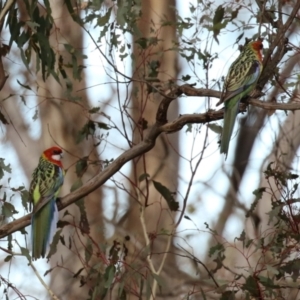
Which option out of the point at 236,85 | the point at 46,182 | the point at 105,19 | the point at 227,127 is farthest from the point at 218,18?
the point at 46,182

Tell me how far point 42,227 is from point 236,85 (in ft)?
2.12

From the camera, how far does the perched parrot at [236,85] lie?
1602mm

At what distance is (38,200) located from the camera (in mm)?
1672

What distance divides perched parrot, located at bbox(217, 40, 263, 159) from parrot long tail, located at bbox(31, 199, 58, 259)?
0.50 m

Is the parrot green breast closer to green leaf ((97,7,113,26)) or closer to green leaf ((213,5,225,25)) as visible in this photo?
green leaf ((97,7,113,26))

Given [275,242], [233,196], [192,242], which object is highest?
[233,196]

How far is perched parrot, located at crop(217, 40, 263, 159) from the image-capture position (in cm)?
160

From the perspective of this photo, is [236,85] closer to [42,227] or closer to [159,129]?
[159,129]

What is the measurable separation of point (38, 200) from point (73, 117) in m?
0.95

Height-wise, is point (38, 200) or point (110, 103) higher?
point (110, 103)

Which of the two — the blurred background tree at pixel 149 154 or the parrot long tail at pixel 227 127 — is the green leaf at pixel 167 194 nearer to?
the blurred background tree at pixel 149 154

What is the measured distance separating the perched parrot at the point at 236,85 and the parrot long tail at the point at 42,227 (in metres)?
0.50

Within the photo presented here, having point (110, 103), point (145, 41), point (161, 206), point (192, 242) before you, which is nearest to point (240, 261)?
point (192, 242)

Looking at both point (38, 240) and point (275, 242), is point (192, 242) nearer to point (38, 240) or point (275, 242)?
point (275, 242)
